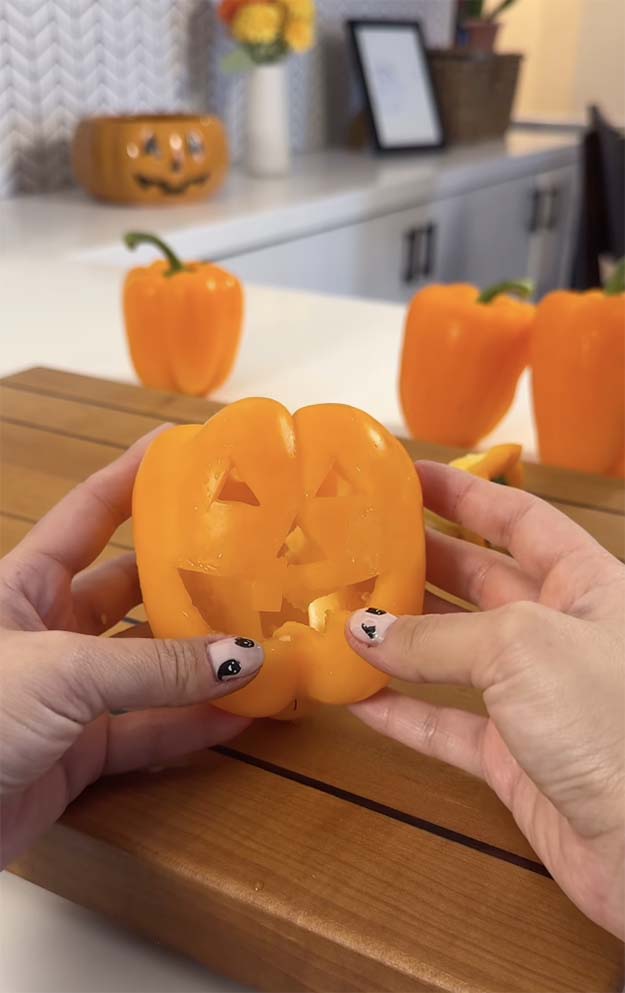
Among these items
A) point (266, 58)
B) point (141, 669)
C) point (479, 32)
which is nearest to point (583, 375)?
point (141, 669)

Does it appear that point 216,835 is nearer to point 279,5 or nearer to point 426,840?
point 426,840

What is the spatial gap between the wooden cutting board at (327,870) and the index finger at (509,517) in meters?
0.10

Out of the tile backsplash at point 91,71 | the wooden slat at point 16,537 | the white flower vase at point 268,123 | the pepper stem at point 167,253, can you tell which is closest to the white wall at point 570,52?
the tile backsplash at point 91,71

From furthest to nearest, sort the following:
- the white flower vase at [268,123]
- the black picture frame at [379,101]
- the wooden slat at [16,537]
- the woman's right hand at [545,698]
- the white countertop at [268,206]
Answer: the black picture frame at [379,101], the white flower vase at [268,123], the white countertop at [268,206], the wooden slat at [16,537], the woman's right hand at [545,698]

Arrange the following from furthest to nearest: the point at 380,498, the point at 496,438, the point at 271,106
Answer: the point at 271,106
the point at 496,438
the point at 380,498

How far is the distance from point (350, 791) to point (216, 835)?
77 millimetres

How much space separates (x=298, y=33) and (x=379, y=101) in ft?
2.14

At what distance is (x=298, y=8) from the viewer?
228 cm

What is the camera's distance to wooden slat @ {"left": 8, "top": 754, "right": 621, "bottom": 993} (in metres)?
0.44

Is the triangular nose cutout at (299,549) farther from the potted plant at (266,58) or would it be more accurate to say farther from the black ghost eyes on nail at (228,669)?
the potted plant at (266,58)

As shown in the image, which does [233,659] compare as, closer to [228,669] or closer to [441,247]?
[228,669]

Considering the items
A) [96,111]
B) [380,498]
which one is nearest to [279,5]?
[96,111]

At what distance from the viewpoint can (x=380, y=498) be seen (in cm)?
53

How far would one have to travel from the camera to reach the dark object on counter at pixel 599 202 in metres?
2.53
